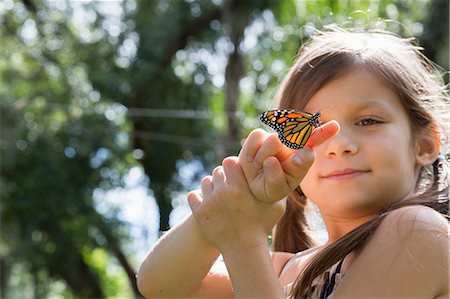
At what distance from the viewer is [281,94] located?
131 cm

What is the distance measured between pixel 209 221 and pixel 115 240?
1051cm

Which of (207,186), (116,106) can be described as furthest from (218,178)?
(116,106)

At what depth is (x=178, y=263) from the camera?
1088mm

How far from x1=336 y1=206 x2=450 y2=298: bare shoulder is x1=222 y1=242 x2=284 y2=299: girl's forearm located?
0.11 metres

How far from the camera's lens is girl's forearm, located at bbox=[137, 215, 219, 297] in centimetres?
106

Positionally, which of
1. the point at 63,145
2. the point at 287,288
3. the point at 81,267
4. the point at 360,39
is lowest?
the point at 81,267

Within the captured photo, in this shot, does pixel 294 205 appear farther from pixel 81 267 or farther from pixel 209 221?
pixel 81 267

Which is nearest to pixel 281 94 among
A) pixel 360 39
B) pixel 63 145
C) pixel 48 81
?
pixel 360 39

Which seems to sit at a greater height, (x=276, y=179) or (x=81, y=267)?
(x=276, y=179)

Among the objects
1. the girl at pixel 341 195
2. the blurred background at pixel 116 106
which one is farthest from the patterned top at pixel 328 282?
the blurred background at pixel 116 106

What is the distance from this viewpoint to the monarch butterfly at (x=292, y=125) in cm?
91

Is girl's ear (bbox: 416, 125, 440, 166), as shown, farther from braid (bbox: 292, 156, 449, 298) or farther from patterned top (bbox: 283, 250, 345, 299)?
patterned top (bbox: 283, 250, 345, 299)

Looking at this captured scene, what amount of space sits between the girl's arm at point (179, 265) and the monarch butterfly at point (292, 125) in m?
0.19

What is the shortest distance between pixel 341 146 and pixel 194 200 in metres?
0.23
